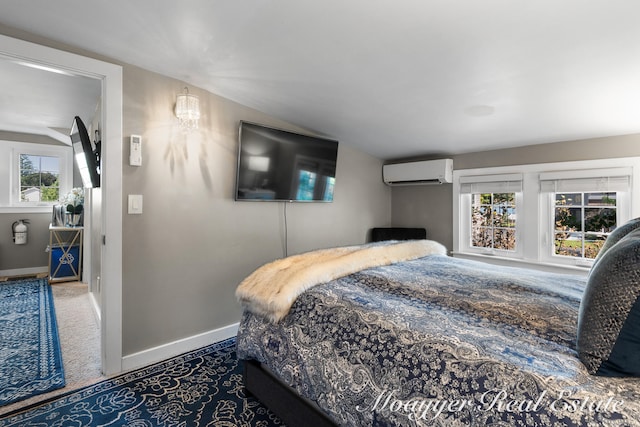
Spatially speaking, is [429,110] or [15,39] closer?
[15,39]

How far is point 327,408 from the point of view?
134cm

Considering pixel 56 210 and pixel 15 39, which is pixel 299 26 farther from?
pixel 56 210

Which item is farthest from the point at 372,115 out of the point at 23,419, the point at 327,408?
the point at 23,419

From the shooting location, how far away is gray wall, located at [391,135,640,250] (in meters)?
2.72

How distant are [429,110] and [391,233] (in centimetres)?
184

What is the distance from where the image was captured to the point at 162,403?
192cm

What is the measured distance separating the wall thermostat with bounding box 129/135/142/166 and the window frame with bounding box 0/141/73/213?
402 cm

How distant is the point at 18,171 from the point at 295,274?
222 inches

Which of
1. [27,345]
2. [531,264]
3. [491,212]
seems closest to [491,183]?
[491,212]

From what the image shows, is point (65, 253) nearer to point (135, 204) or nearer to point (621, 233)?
point (135, 204)

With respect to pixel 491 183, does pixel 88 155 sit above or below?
above

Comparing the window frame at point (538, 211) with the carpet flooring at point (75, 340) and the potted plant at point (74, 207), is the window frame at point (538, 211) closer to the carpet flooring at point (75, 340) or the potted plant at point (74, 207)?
the carpet flooring at point (75, 340)

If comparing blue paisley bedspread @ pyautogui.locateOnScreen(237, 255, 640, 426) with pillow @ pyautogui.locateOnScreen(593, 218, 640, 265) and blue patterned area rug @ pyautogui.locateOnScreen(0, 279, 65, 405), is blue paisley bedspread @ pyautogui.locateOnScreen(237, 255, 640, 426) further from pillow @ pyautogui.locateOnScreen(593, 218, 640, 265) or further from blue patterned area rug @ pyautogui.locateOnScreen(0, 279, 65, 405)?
blue patterned area rug @ pyautogui.locateOnScreen(0, 279, 65, 405)

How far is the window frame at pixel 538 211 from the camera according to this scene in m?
2.68
